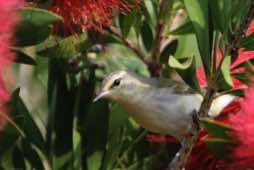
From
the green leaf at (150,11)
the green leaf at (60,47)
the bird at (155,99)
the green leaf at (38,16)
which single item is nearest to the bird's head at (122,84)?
the bird at (155,99)

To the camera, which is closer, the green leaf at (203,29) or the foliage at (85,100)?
the green leaf at (203,29)

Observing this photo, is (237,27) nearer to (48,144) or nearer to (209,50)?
(209,50)

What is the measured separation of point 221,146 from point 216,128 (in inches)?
2.6

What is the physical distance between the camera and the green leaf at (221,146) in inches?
40.9

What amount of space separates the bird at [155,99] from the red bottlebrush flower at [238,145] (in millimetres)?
151

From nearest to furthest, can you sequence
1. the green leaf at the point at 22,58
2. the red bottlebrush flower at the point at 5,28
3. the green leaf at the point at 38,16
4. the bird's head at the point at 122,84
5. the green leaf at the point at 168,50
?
the red bottlebrush flower at the point at 5,28
the green leaf at the point at 38,16
the green leaf at the point at 22,58
the green leaf at the point at 168,50
the bird's head at the point at 122,84

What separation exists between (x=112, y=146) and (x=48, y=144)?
0.37 ft

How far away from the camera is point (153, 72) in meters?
1.45

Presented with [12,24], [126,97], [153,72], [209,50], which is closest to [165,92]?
[126,97]

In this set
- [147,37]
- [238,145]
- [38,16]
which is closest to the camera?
[38,16]

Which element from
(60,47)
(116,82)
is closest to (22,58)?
(60,47)

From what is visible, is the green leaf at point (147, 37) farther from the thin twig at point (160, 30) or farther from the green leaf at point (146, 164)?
the green leaf at point (146, 164)

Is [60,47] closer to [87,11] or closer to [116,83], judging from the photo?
[87,11]

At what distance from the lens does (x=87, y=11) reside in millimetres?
1115
